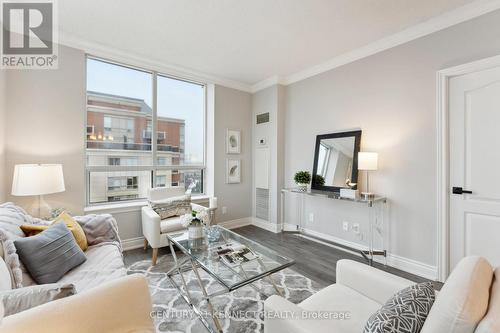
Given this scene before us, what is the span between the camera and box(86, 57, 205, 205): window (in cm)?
330

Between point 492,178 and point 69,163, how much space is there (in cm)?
465

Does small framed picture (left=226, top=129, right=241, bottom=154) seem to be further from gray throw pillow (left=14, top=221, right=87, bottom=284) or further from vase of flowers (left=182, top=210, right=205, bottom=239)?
gray throw pillow (left=14, top=221, right=87, bottom=284)

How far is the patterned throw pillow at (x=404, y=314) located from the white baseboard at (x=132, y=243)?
3288 mm

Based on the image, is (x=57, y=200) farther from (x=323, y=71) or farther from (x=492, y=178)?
(x=492, y=178)

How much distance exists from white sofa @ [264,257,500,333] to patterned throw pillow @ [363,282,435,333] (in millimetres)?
75

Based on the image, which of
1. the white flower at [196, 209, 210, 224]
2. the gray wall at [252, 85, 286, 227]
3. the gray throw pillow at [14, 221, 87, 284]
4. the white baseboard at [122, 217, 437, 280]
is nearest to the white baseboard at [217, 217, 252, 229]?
the white baseboard at [122, 217, 437, 280]

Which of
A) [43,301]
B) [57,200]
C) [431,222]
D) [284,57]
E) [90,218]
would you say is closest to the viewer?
[43,301]

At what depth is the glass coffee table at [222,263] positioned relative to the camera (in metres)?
1.64

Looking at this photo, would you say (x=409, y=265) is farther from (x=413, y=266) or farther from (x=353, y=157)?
(x=353, y=157)

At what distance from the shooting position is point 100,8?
7.66ft

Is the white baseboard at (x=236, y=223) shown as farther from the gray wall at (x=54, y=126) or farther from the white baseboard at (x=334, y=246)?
the gray wall at (x=54, y=126)

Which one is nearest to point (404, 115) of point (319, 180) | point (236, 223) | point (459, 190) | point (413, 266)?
point (459, 190)

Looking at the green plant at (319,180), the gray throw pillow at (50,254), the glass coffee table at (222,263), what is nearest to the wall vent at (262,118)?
the green plant at (319,180)

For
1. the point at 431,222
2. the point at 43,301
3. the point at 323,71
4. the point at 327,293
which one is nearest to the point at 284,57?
the point at 323,71
